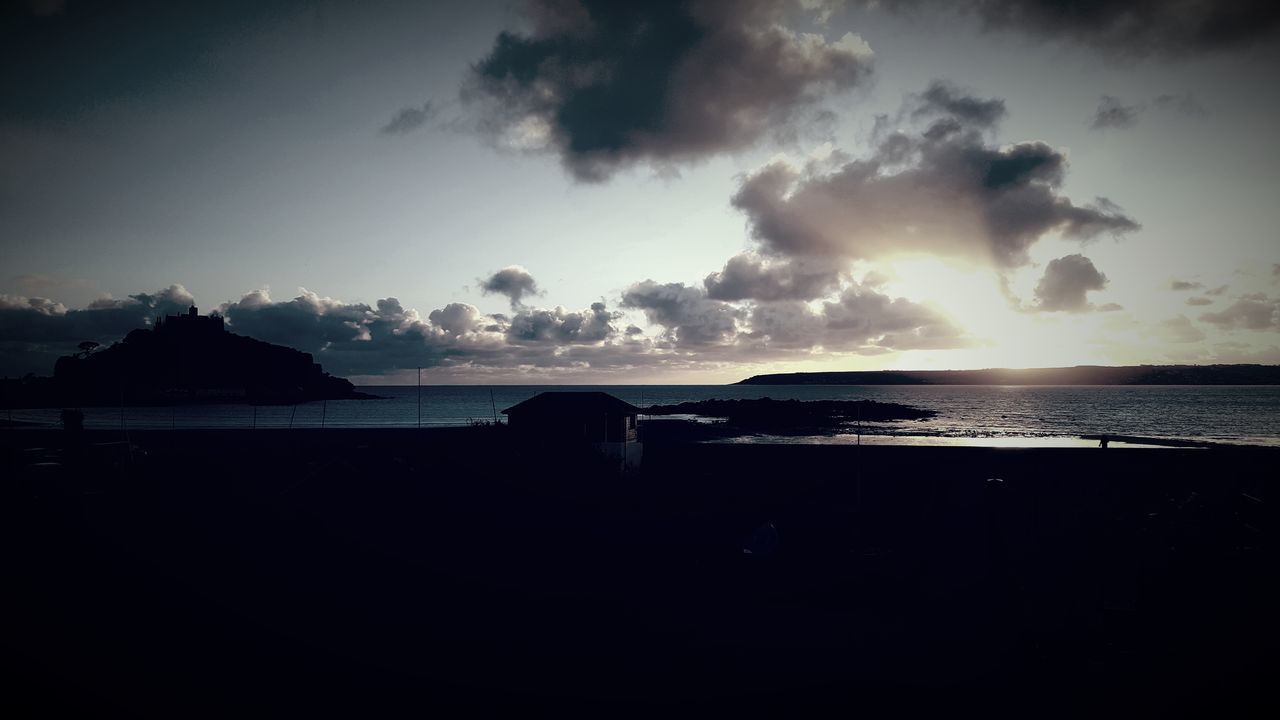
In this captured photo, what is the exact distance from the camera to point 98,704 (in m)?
9.55

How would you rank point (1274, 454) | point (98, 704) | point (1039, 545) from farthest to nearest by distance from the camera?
point (1274, 454), point (1039, 545), point (98, 704)

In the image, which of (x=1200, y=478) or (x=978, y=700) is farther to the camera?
(x=1200, y=478)

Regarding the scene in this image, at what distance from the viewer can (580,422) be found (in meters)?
31.7

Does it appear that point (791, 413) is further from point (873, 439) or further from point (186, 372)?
point (186, 372)

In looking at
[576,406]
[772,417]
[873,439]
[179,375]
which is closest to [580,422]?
[576,406]

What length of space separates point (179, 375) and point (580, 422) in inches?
7036

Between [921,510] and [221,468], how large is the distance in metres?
34.2

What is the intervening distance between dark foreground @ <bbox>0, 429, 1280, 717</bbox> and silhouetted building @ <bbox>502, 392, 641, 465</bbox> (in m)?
3.53

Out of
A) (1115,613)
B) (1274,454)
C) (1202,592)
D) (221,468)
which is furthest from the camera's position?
(1274,454)

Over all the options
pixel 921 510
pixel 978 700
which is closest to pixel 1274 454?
pixel 921 510

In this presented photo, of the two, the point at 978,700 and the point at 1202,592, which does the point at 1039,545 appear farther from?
the point at 978,700

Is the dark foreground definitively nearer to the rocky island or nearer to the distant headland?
the rocky island

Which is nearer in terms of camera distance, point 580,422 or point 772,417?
point 580,422

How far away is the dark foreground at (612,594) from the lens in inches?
412
